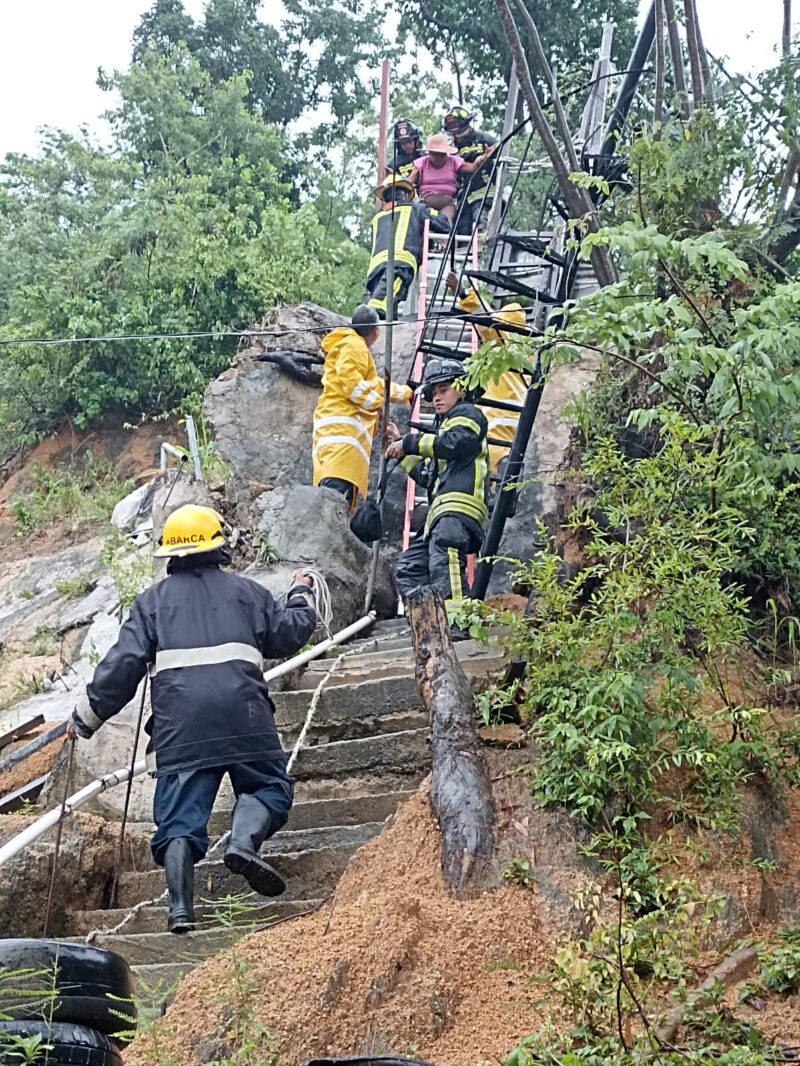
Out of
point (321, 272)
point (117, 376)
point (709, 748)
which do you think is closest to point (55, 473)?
point (117, 376)

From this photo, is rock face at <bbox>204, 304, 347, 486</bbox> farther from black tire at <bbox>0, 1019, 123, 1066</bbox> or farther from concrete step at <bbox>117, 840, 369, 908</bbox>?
black tire at <bbox>0, 1019, 123, 1066</bbox>

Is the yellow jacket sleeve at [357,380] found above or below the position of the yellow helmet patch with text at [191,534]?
below

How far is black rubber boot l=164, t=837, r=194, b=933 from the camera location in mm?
5414

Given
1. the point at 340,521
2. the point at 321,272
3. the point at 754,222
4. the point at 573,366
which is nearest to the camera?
the point at 754,222

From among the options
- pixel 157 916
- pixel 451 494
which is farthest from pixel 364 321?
pixel 157 916

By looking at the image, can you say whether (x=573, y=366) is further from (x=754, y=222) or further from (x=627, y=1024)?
(x=627, y=1024)

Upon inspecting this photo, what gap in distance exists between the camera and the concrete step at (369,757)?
6.84 m

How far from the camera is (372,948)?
14.6 feet

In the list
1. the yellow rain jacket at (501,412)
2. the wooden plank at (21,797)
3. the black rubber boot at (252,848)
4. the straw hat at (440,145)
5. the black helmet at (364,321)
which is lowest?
the wooden plank at (21,797)

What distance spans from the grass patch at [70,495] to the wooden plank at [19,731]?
6509mm

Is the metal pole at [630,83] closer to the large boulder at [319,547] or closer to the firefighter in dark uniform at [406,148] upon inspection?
the large boulder at [319,547]

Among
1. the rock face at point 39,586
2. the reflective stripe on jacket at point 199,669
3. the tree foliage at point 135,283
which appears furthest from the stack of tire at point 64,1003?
the tree foliage at point 135,283

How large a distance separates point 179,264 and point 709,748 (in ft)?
45.9

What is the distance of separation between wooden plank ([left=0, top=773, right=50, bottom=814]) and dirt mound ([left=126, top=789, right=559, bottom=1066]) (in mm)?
3294
